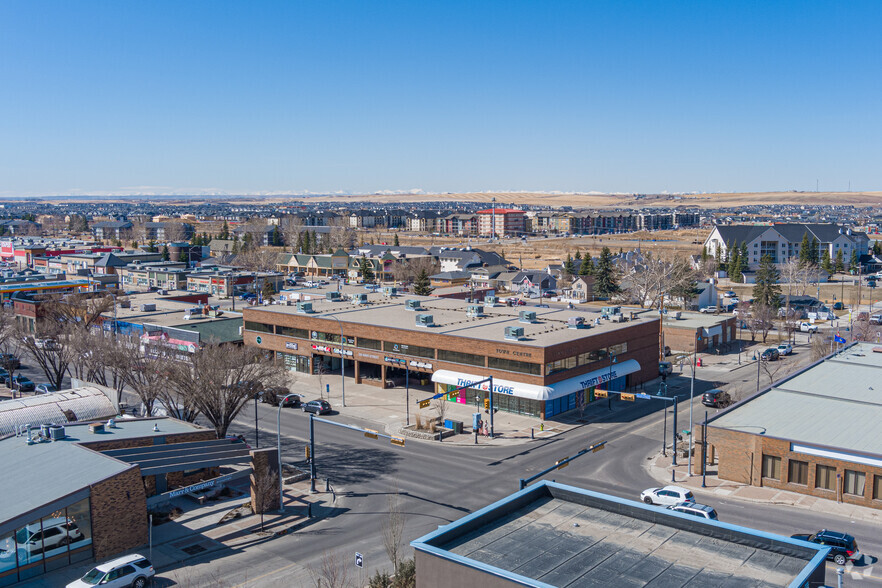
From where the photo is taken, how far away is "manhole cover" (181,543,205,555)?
98.7ft

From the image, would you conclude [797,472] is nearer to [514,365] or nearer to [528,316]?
[514,365]

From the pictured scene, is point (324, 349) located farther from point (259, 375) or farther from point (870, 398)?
point (870, 398)

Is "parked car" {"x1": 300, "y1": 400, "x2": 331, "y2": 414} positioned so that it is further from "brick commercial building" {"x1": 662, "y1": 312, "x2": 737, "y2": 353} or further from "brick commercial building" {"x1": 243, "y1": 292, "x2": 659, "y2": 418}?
"brick commercial building" {"x1": 662, "y1": 312, "x2": 737, "y2": 353}

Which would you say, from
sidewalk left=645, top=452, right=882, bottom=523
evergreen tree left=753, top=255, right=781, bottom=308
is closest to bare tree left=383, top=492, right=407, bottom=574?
sidewalk left=645, top=452, right=882, bottom=523

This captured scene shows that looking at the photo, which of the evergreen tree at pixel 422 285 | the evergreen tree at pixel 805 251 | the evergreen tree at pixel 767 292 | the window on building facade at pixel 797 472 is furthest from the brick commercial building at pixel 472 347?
the evergreen tree at pixel 805 251

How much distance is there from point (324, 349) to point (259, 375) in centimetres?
2169

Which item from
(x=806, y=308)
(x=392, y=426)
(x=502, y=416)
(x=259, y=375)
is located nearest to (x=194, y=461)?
(x=259, y=375)

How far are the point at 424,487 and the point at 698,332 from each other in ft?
156

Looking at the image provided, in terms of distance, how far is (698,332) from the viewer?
75250 millimetres

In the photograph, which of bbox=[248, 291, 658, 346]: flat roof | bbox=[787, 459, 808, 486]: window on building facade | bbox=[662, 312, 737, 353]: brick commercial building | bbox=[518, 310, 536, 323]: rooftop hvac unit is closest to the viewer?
bbox=[787, 459, 808, 486]: window on building facade

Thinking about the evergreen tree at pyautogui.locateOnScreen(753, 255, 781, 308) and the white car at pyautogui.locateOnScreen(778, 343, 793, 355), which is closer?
the white car at pyautogui.locateOnScreen(778, 343, 793, 355)

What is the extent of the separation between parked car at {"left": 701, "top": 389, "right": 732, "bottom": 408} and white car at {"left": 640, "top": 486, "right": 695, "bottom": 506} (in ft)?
63.9

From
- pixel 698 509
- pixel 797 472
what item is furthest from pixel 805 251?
pixel 698 509

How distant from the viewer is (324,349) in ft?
210
